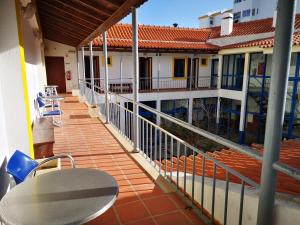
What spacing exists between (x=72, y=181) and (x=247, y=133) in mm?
14604

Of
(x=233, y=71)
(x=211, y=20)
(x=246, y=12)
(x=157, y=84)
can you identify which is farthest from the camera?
(x=246, y=12)

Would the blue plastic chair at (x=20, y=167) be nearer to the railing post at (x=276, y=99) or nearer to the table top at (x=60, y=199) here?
the table top at (x=60, y=199)

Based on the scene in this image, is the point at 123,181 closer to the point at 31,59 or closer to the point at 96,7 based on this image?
the point at 96,7

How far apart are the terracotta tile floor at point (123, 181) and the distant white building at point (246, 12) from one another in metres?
27.2

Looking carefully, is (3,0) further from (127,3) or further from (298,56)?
(298,56)

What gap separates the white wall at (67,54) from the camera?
13.9 metres

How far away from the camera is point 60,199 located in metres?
1.64

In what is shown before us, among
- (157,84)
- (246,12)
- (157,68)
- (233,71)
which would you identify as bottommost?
(157,84)

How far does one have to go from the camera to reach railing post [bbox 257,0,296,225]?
50.9 inches

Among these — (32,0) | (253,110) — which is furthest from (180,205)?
(253,110)

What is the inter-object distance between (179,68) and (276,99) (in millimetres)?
15687

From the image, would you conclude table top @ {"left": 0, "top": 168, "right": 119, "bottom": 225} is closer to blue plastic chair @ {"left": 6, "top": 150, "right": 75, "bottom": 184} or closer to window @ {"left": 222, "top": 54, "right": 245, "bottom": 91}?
blue plastic chair @ {"left": 6, "top": 150, "right": 75, "bottom": 184}

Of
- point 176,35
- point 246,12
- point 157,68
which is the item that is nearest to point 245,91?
point 157,68

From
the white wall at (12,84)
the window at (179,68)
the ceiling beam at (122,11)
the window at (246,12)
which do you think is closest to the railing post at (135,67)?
the ceiling beam at (122,11)
